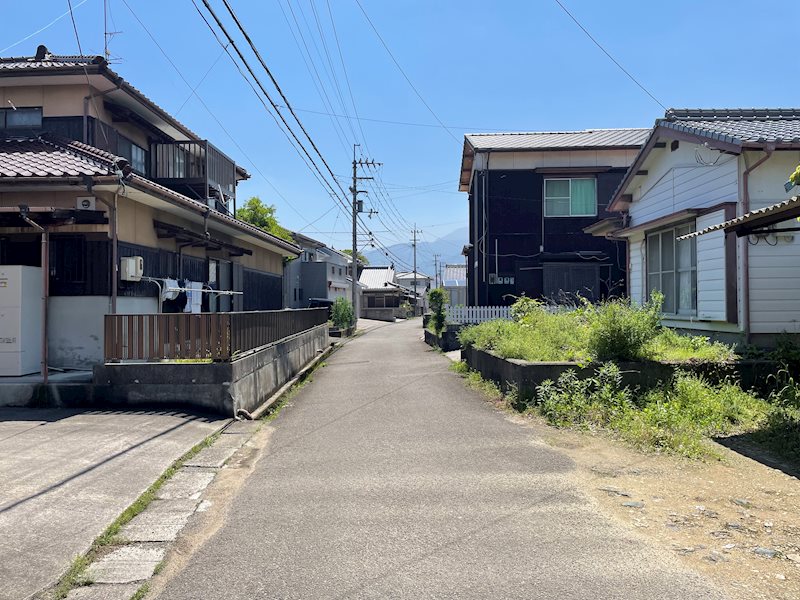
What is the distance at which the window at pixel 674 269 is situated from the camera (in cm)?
1130

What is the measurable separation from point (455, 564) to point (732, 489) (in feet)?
9.20

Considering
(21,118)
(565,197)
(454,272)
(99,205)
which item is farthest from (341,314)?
(454,272)

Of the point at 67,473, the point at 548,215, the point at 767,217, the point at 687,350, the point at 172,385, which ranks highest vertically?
the point at 548,215

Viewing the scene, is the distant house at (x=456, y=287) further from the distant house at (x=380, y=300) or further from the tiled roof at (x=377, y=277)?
the tiled roof at (x=377, y=277)

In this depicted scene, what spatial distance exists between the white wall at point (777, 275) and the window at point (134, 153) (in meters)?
12.4

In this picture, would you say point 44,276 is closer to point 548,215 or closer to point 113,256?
point 113,256

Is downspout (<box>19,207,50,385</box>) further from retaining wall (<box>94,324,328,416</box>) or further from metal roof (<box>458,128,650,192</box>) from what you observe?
metal roof (<box>458,128,650,192</box>)

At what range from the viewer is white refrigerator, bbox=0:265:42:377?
917 centimetres

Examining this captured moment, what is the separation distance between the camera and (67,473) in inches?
224

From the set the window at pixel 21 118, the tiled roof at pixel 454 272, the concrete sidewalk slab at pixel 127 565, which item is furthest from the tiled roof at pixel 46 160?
the tiled roof at pixel 454 272

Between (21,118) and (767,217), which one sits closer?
(767,217)

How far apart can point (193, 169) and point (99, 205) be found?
7631 millimetres

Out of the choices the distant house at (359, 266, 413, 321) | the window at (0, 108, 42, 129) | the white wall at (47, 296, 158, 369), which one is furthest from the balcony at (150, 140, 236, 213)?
the distant house at (359, 266, 413, 321)

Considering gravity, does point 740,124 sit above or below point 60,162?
above
